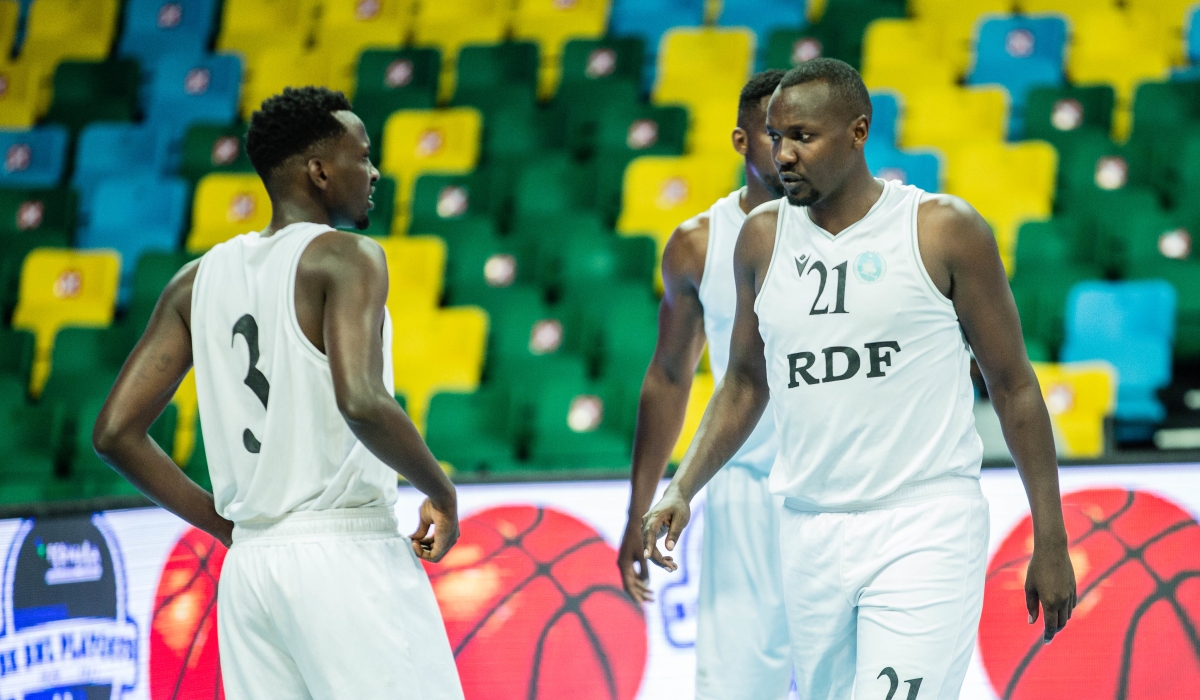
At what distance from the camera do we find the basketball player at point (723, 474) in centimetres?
304

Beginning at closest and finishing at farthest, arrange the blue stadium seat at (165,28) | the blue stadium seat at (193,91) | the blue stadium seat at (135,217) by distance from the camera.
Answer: the blue stadium seat at (135,217) < the blue stadium seat at (193,91) < the blue stadium seat at (165,28)

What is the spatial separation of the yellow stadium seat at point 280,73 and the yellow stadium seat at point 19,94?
1.65 meters

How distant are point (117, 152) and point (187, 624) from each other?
236 inches

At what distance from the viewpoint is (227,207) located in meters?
7.99

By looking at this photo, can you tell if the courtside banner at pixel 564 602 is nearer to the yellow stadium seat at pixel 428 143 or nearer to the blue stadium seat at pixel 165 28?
the yellow stadium seat at pixel 428 143

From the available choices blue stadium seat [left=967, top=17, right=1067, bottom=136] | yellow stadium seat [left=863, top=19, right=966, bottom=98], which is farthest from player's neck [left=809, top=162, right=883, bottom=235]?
blue stadium seat [left=967, top=17, right=1067, bottom=136]

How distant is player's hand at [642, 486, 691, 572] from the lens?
257cm

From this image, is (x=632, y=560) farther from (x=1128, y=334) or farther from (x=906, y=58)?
(x=906, y=58)

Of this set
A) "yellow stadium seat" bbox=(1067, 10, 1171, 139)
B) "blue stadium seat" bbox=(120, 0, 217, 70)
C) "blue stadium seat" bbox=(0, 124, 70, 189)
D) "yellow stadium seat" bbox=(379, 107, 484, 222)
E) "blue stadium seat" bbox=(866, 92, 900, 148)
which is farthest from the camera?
"blue stadium seat" bbox=(120, 0, 217, 70)

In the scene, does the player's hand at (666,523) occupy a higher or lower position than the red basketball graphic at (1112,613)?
higher

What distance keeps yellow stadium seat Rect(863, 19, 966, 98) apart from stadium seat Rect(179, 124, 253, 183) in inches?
167

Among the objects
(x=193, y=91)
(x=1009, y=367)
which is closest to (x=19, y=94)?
(x=193, y=91)

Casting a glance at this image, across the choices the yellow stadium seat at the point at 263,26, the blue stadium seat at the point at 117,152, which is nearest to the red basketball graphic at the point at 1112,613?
the blue stadium seat at the point at 117,152

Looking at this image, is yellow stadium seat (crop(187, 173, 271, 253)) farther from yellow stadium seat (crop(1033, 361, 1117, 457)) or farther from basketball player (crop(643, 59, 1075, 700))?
basketball player (crop(643, 59, 1075, 700))
